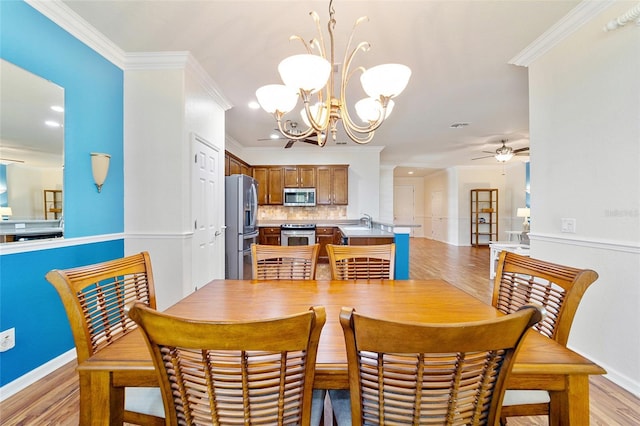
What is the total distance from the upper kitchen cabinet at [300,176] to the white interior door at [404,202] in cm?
580

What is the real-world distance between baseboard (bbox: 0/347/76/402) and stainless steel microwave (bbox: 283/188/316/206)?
432cm

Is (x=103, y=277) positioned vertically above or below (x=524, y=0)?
below

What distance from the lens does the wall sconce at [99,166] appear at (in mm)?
2248

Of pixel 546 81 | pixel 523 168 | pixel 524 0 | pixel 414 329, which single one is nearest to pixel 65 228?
pixel 414 329

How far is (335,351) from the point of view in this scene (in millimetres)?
835

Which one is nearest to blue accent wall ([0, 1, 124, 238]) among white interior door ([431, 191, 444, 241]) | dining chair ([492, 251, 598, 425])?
dining chair ([492, 251, 598, 425])

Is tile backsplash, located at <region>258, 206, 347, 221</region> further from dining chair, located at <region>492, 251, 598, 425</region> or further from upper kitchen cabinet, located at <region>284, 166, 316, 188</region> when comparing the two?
dining chair, located at <region>492, 251, 598, 425</region>

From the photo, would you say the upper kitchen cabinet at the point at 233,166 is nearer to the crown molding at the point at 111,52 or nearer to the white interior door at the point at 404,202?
the crown molding at the point at 111,52

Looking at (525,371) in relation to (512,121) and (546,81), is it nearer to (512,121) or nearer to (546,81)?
(546,81)

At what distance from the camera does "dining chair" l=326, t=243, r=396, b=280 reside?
1747 millimetres

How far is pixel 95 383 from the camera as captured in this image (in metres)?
0.80

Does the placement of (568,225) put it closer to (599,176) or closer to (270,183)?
(599,176)

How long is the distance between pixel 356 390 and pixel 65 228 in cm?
243

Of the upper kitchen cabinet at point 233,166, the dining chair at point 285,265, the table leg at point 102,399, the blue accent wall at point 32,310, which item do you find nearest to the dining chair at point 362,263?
the dining chair at point 285,265
